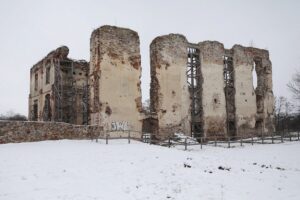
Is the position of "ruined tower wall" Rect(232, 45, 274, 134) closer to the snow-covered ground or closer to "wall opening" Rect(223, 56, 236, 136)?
"wall opening" Rect(223, 56, 236, 136)

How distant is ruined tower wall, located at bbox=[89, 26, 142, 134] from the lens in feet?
65.9

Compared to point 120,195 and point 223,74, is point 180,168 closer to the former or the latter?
point 120,195

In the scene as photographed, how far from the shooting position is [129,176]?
971 cm

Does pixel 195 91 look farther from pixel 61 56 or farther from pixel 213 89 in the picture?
pixel 61 56

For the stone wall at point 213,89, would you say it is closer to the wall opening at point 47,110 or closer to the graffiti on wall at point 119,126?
the graffiti on wall at point 119,126

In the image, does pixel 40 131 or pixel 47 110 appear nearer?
pixel 40 131

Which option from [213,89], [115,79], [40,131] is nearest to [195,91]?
[213,89]

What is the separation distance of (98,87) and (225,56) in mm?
12898

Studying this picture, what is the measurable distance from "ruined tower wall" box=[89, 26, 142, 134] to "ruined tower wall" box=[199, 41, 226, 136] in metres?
6.44

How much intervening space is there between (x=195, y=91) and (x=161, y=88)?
406cm

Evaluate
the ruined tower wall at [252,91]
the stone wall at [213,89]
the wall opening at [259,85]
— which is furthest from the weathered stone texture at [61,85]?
the wall opening at [259,85]

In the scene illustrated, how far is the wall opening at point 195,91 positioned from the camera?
25.0 metres

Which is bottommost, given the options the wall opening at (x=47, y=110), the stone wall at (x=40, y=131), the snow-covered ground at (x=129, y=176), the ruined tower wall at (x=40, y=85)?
the snow-covered ground at (x=129, y=176)

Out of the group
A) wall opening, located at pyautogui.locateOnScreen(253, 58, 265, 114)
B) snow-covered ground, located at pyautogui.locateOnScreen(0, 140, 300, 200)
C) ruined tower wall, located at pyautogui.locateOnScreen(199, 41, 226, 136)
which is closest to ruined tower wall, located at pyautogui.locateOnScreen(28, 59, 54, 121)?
snow-covered ground, located at pyautogui.locateOnScreen(0, 140, 300, 200)
